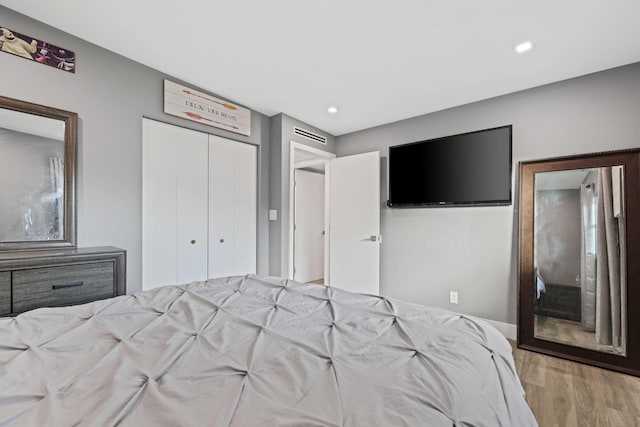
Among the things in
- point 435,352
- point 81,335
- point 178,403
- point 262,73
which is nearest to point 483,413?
point 435,352

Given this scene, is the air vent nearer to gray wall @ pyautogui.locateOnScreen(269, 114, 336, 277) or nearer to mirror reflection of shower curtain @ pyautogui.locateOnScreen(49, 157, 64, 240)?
gray wall @ pyautogui.locateOnScreen(269, 114, 336, 277)

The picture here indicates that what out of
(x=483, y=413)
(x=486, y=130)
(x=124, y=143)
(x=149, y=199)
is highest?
(x=486, y=130)

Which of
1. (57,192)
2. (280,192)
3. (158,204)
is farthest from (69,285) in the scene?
(280,192)

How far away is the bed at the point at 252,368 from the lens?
612 mm

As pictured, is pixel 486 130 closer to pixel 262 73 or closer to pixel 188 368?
pixel 262 73

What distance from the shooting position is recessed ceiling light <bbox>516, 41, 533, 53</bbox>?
1.97 metres

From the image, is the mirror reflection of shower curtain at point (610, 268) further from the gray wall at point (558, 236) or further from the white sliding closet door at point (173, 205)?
the white sliding closet door at point (173, 205)

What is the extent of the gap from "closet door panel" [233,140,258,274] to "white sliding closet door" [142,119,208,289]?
0.37 m

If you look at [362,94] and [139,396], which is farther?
[362,94]

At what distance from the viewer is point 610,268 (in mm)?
2270

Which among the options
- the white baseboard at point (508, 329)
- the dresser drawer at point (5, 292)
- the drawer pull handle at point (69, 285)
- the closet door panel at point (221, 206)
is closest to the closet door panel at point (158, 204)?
the closet door panel at point (221, 206)

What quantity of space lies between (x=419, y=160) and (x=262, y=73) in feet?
6.49

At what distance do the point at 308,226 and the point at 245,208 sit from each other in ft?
7.06

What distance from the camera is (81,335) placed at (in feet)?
3.19
